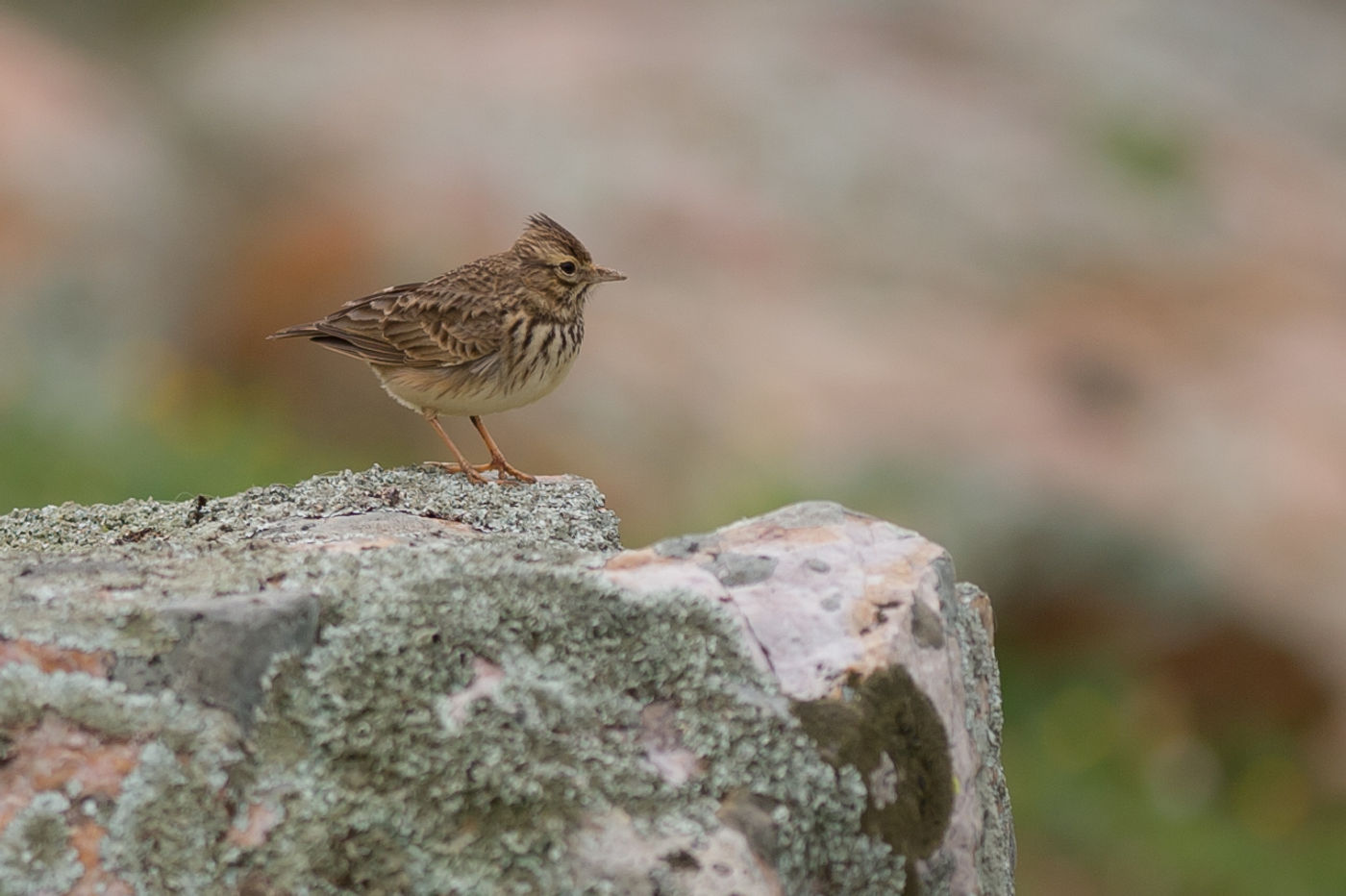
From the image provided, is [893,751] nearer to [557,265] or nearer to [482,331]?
[482,331]

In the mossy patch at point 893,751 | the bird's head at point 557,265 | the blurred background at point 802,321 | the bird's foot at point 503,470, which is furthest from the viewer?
the blurred background at point 802,321

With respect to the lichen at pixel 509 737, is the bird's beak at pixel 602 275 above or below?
above

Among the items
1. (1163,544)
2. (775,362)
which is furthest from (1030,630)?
(775,362)

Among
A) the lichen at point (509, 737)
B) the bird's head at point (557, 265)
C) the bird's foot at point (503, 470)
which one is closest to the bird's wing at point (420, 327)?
the bird's head at point (557, 265)

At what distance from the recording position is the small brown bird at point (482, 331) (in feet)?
20.8

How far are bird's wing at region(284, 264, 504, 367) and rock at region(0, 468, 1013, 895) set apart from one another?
2.80m

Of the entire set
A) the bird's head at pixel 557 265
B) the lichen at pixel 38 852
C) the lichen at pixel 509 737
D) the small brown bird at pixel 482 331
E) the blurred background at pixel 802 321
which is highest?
the blurred background at pixel 802 321

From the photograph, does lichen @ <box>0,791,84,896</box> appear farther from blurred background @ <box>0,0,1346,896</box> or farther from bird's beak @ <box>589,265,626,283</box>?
blurred background @ <box>0,0,1346,896</box>

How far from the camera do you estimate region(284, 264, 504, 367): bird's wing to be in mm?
6320

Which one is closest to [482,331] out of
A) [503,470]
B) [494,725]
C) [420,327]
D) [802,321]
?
[420,327]

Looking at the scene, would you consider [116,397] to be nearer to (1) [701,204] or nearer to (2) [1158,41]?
(1) [701,204]

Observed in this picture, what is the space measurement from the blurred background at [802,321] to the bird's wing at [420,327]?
6.49 feet

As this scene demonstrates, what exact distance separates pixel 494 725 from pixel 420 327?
364 cm

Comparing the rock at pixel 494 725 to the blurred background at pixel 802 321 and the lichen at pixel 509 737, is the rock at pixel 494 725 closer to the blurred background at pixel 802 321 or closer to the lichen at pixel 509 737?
the lichen at pixel 509 737
